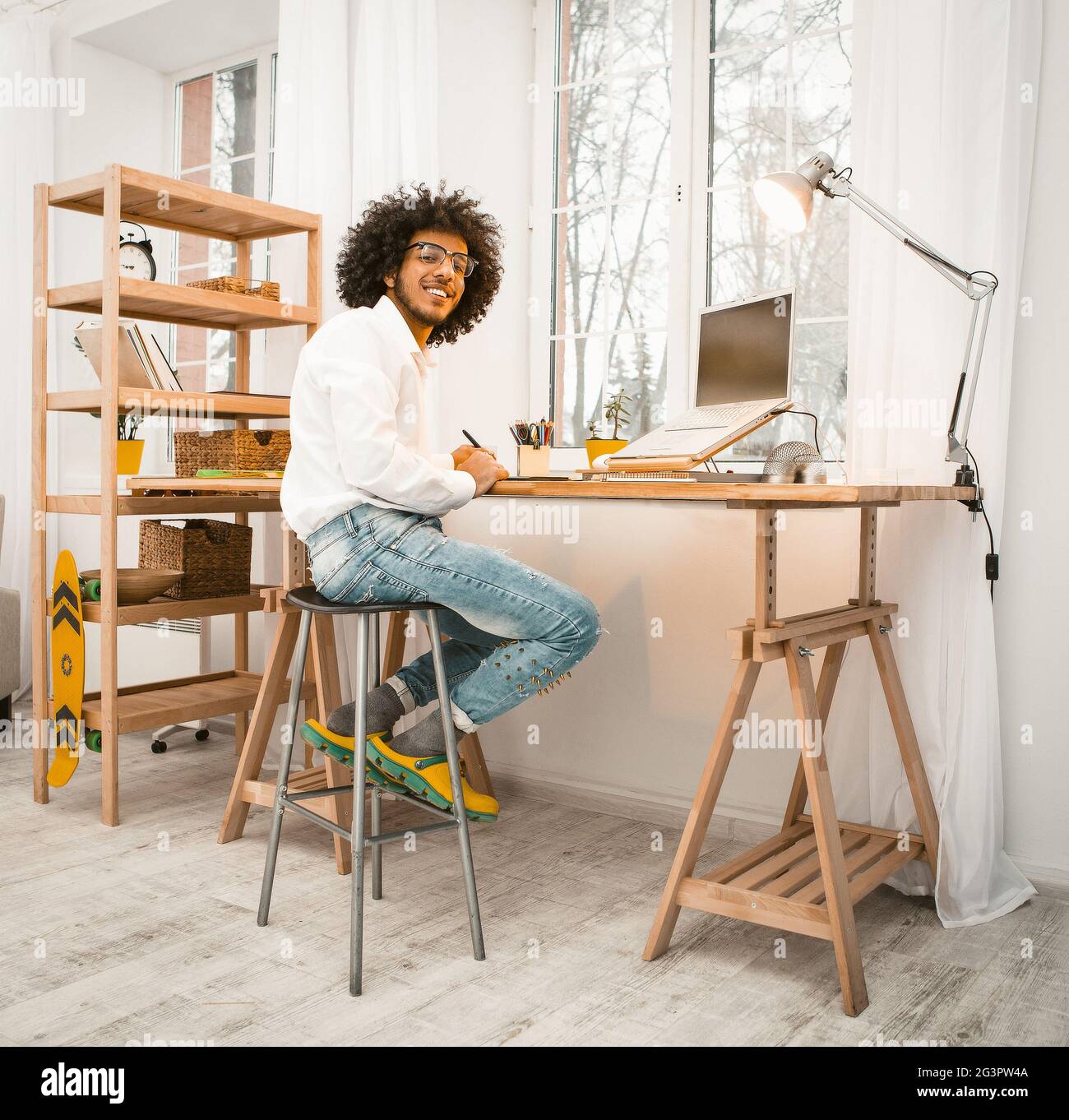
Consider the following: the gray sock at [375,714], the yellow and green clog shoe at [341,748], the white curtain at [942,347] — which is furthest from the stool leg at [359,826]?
the white curtain at [942,347]

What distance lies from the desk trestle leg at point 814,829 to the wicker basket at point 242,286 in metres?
1.77

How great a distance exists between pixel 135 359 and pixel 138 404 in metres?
Result: 0.17

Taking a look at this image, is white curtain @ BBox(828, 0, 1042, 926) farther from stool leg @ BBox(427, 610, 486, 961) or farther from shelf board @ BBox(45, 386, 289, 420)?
shelf board @ BBox(45, 386, 289, 420)

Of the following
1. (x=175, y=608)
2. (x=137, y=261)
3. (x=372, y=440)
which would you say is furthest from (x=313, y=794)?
(x=137, y=261)

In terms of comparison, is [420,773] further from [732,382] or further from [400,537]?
[732,382]

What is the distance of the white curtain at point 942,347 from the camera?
6.93 ft

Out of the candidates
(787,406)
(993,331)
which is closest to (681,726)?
(787,406)

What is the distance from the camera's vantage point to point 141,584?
9.50 ft

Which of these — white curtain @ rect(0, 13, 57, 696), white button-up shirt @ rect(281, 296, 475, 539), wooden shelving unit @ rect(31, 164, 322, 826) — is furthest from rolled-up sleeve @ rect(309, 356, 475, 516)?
white curtain @ rect(0, 13, 57, 696)

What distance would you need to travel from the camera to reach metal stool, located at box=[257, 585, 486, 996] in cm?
181

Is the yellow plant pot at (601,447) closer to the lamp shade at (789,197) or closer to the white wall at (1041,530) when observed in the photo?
the lamp shade at (789,197)

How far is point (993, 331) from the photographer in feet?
6.94
